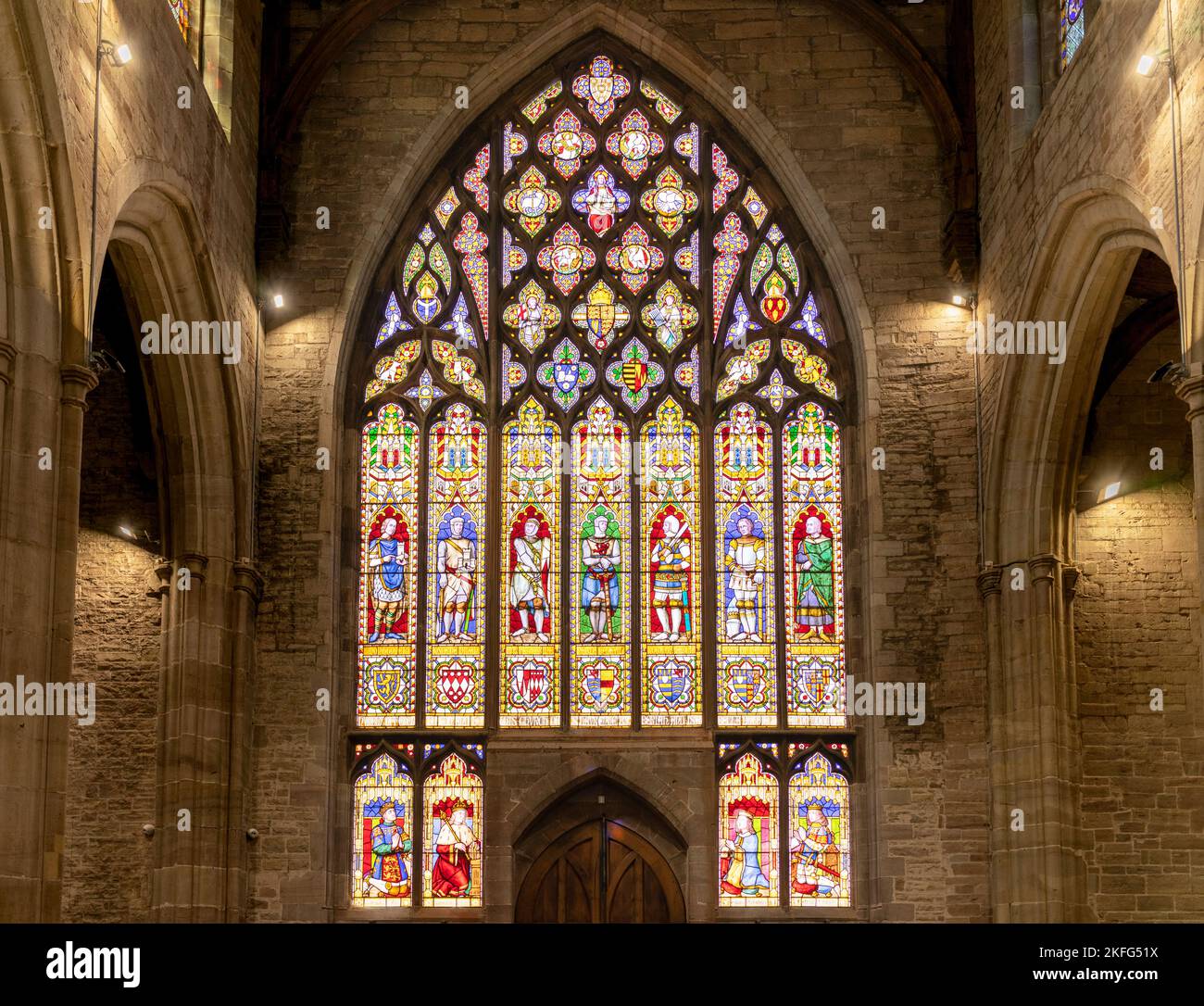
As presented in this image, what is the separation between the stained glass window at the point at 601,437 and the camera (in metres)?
17.7

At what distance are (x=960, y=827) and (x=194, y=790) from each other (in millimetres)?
5768

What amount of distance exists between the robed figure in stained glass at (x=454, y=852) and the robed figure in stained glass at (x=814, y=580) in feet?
10.2

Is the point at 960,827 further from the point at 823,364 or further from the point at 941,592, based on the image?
the point at 823,364

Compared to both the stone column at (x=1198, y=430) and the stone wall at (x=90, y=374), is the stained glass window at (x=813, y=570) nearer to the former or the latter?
the stone wall at (x=90, y=374)

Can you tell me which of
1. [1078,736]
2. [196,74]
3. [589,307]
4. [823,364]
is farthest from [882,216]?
[196,74]

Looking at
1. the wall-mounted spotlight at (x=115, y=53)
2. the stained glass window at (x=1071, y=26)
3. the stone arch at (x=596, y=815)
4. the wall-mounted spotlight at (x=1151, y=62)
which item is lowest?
the stone arch at (x=596, y=815)

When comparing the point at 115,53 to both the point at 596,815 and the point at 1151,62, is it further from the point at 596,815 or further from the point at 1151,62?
the point at 596,815

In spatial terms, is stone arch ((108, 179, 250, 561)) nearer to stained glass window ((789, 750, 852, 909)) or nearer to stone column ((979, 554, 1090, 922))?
stained glass window ((789, 750, 852, 909))

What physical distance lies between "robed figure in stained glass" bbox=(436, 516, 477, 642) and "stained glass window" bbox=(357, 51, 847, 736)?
0.06 ft

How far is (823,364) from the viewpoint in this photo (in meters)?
18.3

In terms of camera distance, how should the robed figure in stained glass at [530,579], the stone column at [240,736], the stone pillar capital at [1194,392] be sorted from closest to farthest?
the stone pillar capital at [1194,392]
the stone column at [240,736]
the robed figure in stained glass at [530,579]

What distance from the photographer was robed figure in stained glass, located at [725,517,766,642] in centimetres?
1777

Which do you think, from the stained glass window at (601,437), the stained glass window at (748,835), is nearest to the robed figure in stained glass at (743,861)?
the stained glass window at (748,835)

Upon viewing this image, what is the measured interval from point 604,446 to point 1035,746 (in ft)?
14.5
